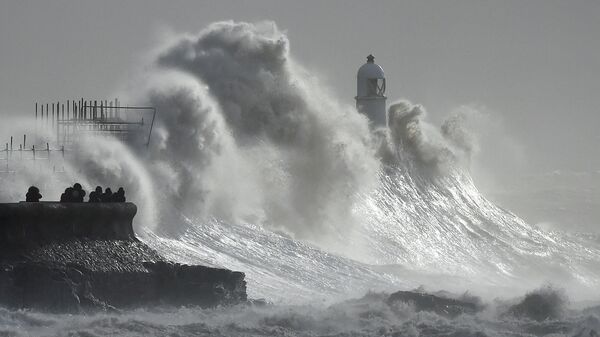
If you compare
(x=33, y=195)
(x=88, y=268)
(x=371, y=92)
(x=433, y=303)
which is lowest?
(x=433, y=303)

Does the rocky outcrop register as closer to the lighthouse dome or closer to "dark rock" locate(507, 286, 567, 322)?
"dark rock" locate(507, 286, 567, 322)

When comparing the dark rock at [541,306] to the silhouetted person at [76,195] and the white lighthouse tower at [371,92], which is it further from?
the white lighthouse tower at [371,92]

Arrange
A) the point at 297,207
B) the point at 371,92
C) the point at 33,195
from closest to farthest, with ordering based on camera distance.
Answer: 1. the point at 33,195
2. the point at 297,207
3. the point at 371,92

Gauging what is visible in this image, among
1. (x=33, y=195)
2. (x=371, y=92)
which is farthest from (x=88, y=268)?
(x=371, y=92)

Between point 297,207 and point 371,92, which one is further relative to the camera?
point 371,92

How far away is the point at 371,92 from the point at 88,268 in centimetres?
3012

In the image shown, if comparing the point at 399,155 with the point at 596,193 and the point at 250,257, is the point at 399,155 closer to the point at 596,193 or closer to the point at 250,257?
the point at 250,257

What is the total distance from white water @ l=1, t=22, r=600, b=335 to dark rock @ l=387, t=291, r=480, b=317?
1.44 ft

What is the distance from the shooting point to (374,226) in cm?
4175

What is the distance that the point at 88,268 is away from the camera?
2247cm

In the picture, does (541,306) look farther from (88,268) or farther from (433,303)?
(88,268)

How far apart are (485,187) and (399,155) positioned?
1212cm

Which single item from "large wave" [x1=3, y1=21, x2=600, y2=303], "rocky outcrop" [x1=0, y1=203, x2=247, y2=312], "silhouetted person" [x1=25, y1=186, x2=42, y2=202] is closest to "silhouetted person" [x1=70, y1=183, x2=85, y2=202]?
"rocky outcrop" [x1=0, y1=203, x2=247, y2=312]

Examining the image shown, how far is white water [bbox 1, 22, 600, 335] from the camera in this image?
24547 millimetres
